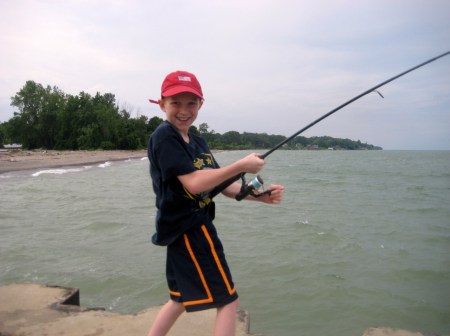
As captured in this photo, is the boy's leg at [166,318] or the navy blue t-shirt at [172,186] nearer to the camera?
the navy blue t-shirt at [172,186]

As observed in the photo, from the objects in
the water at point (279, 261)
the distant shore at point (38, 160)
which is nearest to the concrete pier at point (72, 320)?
the water at point (279, 261)

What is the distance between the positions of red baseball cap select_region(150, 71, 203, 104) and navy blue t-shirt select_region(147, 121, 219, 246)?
0.54ft

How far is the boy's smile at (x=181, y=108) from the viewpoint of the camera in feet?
6.36

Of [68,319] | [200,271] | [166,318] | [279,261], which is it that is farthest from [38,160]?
[200,271]

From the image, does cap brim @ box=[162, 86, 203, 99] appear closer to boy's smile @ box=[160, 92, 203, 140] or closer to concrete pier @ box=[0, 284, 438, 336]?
boy's smile @ box=[160, 92, 203, 140]

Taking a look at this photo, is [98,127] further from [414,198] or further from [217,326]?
[217,326]

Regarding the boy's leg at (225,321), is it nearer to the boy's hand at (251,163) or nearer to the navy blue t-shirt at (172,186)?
the navy blue t-shirt at (172,186)

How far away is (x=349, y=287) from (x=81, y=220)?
5.87 meters

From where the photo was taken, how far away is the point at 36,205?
33.4 ft

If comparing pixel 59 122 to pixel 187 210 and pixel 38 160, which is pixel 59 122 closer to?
pixel 38 160

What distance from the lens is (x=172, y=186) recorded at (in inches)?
72.4

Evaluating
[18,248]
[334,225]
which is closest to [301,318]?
[18,248]

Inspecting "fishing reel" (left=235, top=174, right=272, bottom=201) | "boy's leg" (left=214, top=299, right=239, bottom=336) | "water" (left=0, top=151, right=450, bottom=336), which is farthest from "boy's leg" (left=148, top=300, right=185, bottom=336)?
"water" (left=0, top=151, right=450, bottom=336)

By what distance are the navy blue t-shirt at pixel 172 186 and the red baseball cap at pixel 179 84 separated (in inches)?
6.5
